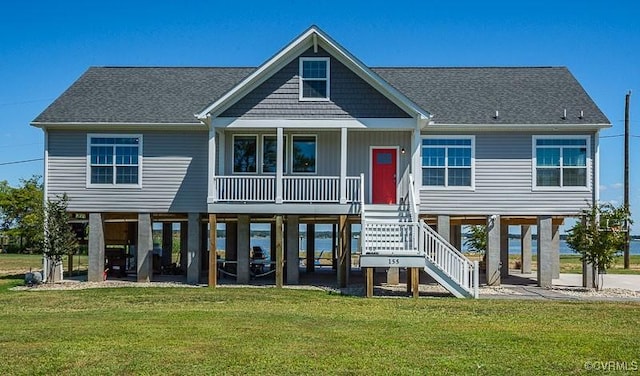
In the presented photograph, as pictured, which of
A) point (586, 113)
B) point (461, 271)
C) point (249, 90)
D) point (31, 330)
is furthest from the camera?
point (586, 113)

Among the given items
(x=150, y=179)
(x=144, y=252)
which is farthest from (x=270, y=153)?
(x=144, y=252)

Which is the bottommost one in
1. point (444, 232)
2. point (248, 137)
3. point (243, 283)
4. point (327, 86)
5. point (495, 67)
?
point (243, 283)

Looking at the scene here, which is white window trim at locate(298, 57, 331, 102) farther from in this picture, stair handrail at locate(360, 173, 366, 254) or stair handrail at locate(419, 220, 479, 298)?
stair handrail at locate(419, 220, 479, 298)

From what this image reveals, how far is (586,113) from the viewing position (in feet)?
70.0

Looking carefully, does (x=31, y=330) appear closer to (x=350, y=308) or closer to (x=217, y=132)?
(x=350, y=308)

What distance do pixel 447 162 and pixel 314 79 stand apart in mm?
4894

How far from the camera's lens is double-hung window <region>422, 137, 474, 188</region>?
21.4 metres

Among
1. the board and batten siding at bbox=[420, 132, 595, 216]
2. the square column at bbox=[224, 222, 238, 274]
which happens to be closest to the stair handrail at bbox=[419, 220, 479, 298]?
the board and batten siding at bbox=[420, 132, 595, 216]

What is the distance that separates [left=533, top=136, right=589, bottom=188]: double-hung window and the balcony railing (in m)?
5.77

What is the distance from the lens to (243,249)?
69.1 ft

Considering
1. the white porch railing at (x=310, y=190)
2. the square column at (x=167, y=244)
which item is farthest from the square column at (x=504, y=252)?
the square column at (x=167, y=244)

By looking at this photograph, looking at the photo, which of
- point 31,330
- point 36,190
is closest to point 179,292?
point 31,330

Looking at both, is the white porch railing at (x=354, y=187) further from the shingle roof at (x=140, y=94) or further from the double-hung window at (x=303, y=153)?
the shingle roof at (x=140, y=94)

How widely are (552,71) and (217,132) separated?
12.1 metres
